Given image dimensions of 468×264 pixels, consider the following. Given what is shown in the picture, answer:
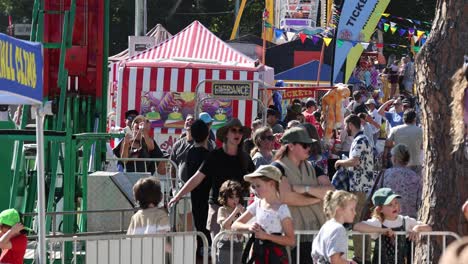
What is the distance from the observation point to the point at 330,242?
8.05m

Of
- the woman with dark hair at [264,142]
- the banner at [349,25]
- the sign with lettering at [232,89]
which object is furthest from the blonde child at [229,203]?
the banner at [349,25]

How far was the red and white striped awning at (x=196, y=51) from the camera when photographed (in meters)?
20.8

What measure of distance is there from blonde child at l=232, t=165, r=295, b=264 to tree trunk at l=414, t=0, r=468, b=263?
1361mm

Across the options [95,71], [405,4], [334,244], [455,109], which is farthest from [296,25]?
[455,109]

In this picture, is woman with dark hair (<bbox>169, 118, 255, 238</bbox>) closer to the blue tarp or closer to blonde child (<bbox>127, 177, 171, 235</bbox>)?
blonde child (<bbox>127, 177, 171, 235</bbox>)

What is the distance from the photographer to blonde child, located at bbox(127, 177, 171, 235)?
29.8 feet

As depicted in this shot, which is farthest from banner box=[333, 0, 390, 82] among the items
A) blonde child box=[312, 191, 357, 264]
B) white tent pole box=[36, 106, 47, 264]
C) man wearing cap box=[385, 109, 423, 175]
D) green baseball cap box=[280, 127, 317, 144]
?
white tent pole box=[36, 106, 47, 264]

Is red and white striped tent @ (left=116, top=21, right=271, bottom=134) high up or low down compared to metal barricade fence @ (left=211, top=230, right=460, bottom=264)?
up

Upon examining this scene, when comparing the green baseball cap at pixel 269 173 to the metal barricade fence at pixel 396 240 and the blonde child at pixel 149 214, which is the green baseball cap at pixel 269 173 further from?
the blonde child at pixel 149 214

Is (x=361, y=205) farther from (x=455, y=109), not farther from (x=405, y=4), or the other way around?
(x=405, y=4)

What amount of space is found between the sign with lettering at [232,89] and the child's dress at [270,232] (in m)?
6.81

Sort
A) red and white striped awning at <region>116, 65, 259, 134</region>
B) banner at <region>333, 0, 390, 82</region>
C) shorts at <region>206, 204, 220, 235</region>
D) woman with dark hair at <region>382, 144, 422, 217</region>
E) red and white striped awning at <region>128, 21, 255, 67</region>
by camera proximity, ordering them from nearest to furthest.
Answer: shorts at <region>206, 204, 220, 235</region> → woman with dark hair at <region>382, 144, 422, 217</region> → red and white striped awning at <region>116, 65, 259, 134</region> → red and white striped awning at <region>128, 21, 255, 67</region> → banner at <region>333, 0, 390, 82</region>

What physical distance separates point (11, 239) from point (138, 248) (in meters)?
1.02

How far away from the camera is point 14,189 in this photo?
452 inches
